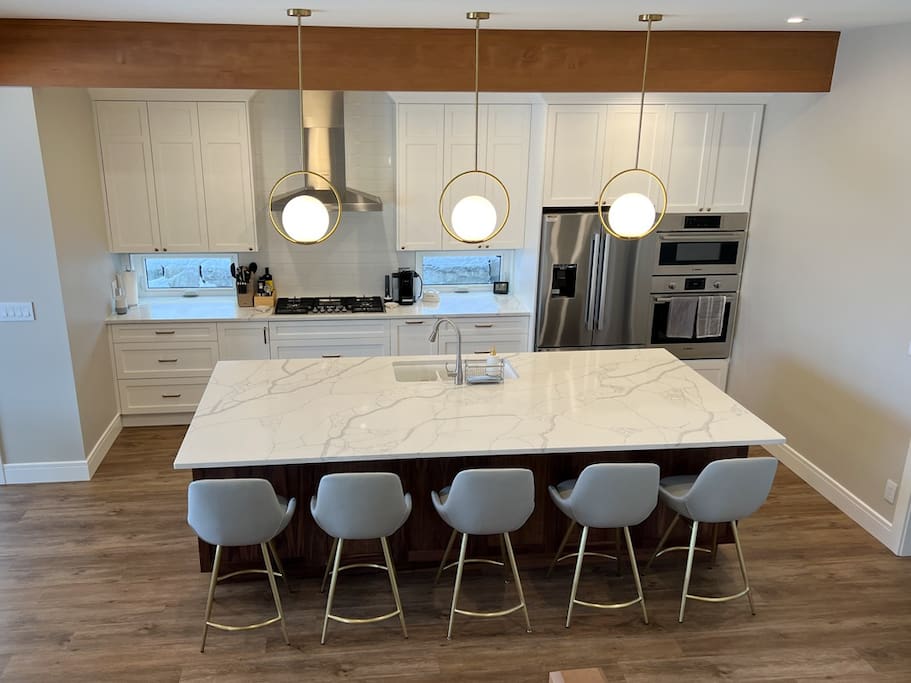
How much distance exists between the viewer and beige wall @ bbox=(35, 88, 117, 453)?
4273mm

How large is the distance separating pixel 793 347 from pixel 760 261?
0.75 meters

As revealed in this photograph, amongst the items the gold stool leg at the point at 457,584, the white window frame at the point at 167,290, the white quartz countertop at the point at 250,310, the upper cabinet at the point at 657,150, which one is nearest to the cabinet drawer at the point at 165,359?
the white quartz countertop at the point at 250,310

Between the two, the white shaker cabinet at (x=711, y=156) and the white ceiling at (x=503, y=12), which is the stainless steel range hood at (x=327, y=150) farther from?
the white shaker cabinet at (x=711, y=156)

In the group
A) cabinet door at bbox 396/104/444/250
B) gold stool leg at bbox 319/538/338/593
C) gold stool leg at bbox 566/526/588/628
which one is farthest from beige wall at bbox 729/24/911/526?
gold stool leg at bbox 319/538/338/593

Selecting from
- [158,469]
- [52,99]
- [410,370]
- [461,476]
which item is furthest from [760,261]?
[52,99]

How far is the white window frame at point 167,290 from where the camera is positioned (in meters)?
5.72

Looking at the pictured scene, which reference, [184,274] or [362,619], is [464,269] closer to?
[184,274]

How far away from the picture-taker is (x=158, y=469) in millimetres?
4762

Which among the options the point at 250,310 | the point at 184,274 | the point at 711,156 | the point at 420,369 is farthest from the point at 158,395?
the point at 711,156

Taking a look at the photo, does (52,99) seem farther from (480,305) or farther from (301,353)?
(480,305)

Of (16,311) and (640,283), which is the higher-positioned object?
(640,283)

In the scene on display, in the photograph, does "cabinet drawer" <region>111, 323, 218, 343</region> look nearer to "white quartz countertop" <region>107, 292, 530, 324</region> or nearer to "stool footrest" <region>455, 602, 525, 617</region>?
"white quartz countertop" <region>107, 292, 530, 324</region>

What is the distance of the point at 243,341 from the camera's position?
536cm

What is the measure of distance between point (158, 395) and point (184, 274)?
110 cm
